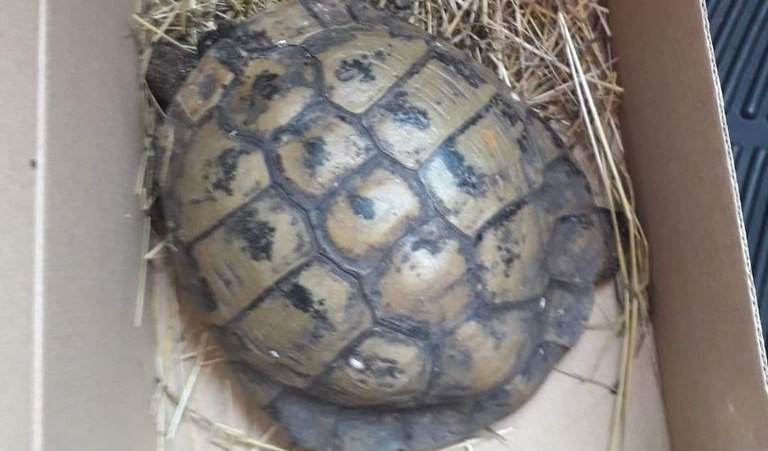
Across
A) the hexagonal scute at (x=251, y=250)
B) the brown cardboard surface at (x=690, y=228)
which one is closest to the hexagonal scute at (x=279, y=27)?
the hexagonal scute at (x=251, y=250)

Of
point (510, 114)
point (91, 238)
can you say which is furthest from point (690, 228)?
point (91, 238)

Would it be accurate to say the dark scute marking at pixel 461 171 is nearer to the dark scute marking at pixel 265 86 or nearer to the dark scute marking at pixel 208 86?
the dark scute marking at pixel 265 86

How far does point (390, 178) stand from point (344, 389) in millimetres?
299

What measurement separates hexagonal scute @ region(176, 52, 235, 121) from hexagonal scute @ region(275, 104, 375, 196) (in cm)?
17

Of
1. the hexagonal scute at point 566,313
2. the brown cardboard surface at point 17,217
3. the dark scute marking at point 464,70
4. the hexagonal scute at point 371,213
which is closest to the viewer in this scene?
the brown cardboard surface at point 17,217

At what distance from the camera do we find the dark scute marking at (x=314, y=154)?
1.08 meters

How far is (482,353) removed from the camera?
1164mm

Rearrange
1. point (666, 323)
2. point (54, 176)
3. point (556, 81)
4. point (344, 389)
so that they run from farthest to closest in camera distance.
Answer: point (556, 81) < point (666, 323) < point (344, 389) < point (54, 176)

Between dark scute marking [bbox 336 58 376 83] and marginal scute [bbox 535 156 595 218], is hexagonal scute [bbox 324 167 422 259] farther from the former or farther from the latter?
marginal scute [bbox 535 156 595 218]

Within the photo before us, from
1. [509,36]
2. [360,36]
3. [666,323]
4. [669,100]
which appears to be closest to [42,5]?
[360,36]

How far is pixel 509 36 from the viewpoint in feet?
4.68

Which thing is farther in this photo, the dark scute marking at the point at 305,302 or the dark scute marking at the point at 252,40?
the dark scute marking at the point at 252,40

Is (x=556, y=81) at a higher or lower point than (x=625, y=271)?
higher

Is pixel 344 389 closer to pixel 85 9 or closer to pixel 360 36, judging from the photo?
pixel 360 36
